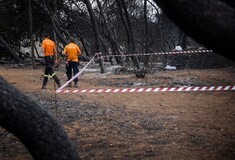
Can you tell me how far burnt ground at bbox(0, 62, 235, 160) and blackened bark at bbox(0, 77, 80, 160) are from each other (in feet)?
7.53

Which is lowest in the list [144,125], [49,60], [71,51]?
[144,125]

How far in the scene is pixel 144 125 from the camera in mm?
7012

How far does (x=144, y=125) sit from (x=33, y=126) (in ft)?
14.4

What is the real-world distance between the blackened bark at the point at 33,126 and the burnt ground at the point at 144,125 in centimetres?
230

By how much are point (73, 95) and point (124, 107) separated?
2.41 metres

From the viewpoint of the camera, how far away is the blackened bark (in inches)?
112

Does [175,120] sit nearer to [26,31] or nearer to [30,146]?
[30,146]

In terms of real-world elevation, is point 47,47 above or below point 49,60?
above

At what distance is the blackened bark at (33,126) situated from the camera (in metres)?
2.84

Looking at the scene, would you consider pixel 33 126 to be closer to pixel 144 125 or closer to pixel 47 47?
pixel 144 125

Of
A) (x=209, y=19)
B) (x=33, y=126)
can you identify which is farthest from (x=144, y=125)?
(x=209, y=19)

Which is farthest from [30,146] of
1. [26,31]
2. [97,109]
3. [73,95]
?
[26,31]

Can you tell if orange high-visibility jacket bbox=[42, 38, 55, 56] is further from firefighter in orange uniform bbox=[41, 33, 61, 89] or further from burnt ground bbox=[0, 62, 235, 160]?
burnt ground bbox=[0, 62, 235, 160]

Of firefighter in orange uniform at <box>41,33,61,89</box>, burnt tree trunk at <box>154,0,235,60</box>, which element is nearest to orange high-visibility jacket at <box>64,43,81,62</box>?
firefighter in orange uniform at <box>41,33,61,89</box>
